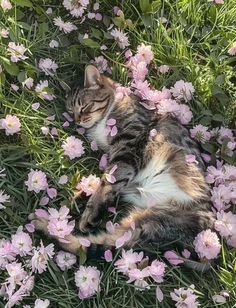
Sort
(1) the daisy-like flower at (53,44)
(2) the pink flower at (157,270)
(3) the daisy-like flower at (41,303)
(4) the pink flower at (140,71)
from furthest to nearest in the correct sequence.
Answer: (1) the daisy-like flower at (53,44) < (4) the pink flower at (140,71) < (2) the pink flower at (157,270) < (3) the daisy-like flower at (41,303)

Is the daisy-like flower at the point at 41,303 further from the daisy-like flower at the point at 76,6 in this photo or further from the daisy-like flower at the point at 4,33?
the daisy-like flower at the point at 76,6

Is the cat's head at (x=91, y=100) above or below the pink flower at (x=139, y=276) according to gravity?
above

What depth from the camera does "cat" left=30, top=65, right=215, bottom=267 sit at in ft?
9.72

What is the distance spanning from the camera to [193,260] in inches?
115

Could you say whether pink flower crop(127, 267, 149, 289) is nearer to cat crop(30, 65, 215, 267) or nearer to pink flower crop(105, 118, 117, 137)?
cat crop(30, 65, 215, 267)

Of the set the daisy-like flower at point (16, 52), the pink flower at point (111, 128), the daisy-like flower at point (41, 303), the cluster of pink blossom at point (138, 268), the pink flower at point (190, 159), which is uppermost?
the daisy-like flower at point (16, 52)

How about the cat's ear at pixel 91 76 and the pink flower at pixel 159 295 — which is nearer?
the pink flower at pixel 159 295

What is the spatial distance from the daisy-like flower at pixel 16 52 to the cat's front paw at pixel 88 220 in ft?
3.36

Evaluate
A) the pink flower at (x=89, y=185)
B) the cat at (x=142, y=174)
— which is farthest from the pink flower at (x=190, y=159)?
the pink flower at (x=89, y=185)

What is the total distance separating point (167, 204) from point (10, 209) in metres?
0.86

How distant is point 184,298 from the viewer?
2793mm

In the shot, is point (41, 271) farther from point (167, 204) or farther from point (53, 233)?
point (167, 204)

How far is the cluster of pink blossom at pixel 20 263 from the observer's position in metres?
2.75

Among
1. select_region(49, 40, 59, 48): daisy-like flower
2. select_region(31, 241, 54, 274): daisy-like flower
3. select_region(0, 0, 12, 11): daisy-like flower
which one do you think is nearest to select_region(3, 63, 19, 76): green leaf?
select_region(49, 40, 59, 48): daisy-like flower
